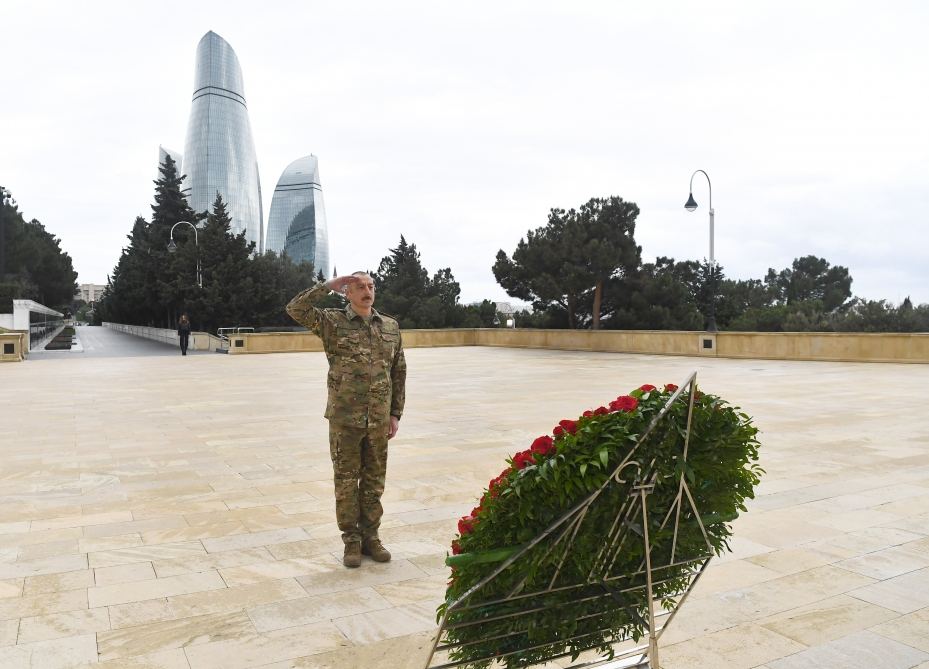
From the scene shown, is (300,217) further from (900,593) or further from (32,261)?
(900,593)

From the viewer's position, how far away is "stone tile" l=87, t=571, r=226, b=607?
4.08 metres

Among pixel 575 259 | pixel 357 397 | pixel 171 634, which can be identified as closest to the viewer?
pixel 171 634

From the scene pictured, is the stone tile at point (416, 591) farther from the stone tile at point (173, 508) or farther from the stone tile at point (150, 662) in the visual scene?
the stone tile at point (173, 508)

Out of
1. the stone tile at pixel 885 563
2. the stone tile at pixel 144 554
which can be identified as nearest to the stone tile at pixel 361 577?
the stone tile at pixel 144 554

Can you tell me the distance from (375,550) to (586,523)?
103 inches

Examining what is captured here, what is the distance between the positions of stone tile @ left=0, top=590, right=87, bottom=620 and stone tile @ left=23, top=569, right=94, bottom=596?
0.26 ft

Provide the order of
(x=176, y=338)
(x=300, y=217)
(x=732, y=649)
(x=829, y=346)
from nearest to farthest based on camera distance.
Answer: (x=732, y=649) < (x=829, y=346) < (x=176, y=338) < (x=300, y=217)

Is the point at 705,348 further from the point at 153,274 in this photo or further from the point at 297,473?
the point at 153,274

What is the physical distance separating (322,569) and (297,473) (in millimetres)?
2919

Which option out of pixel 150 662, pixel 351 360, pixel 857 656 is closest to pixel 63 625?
pixel 150 662

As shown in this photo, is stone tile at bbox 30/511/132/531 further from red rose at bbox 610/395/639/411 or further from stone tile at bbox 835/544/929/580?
stone tile at bbox 835/544/929/580

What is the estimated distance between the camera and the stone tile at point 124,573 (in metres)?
4.38

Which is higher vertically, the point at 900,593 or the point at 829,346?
the point at 829,346

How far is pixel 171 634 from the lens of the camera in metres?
Answer: 3.60
